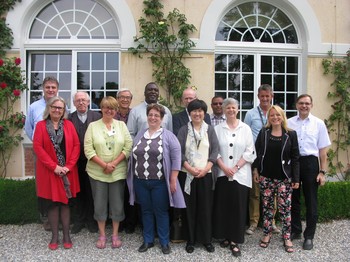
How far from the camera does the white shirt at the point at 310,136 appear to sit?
4.15m

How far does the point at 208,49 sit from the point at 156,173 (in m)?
3.40

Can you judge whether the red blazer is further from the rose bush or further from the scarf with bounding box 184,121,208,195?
the rose bush

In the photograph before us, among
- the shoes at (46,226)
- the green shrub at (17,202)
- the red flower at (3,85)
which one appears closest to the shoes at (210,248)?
the shoes at (46,226)

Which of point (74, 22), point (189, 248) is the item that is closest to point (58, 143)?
point (189, 248)

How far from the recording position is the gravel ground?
3.86 meters

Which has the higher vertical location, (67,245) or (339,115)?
(339,115)

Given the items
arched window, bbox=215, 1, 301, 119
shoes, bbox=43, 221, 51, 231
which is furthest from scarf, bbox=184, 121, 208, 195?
arched window, bbox=215, 1, 301, 119

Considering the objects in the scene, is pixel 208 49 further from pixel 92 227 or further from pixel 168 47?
pixel 92 227

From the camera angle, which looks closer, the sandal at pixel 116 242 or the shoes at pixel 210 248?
the shoes at pixel 210 248

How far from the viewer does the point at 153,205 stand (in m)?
3.94

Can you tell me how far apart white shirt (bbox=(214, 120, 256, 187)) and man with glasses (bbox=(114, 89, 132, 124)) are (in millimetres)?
1422

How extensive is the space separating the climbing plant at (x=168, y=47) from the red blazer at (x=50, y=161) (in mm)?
2607

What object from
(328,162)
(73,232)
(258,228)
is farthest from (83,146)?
(328,162)

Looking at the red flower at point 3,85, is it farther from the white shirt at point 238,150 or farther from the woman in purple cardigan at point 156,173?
the white shirt at point 238,150
